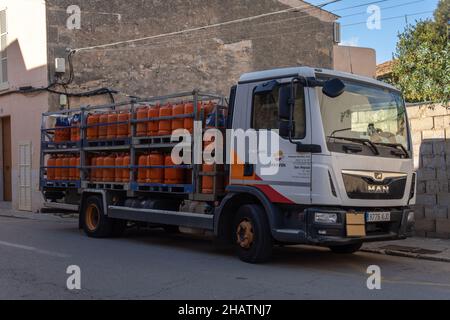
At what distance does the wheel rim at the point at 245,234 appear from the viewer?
8297 millimetres

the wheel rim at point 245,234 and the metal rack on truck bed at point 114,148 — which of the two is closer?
the wheel rim at point 245,234

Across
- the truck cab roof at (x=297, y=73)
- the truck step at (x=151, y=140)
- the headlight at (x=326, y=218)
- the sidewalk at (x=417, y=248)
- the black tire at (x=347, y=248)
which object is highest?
the truck cab roof at (x=297, y=73)

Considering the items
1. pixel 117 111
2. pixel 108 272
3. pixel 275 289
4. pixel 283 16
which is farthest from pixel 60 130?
pixel 283 16

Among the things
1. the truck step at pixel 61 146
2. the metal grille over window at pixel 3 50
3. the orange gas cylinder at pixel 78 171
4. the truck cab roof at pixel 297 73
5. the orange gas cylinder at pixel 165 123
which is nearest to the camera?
the truck cab roof at pixel 297 73

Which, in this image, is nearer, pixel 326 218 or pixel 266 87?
pixel 326 218

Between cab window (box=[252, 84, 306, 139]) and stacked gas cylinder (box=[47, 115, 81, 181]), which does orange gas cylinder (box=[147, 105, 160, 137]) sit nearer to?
cab window (box=[252, 84, 306, 139])

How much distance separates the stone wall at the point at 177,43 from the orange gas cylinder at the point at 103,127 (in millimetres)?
6114

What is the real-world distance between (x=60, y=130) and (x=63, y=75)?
4.99 meters

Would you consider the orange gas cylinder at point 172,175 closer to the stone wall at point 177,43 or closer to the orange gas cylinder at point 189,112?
the orange gas cylinder at point 189,112

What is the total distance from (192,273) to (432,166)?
18.6 feet

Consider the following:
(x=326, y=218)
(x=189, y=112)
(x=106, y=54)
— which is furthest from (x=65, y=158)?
(x=326, y=218)

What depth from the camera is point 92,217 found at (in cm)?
1171

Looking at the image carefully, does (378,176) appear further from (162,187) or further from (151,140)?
(151,140)

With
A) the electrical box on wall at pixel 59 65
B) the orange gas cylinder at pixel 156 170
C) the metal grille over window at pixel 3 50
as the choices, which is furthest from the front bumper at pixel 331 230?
the metal grille over window at pixel 3 50
